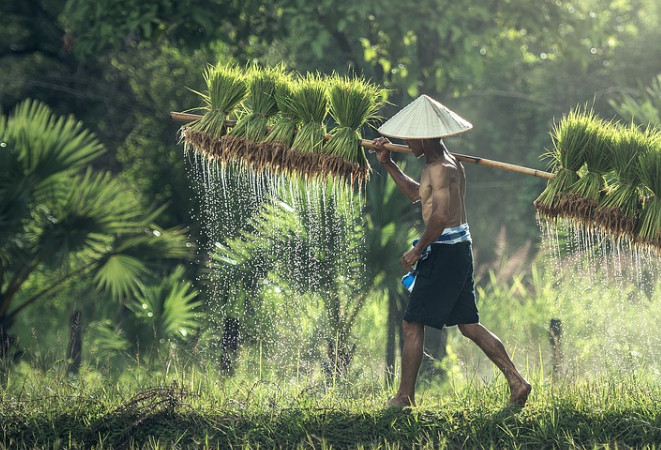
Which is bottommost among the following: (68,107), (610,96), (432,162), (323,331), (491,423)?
(491,423)

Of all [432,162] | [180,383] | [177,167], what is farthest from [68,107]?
[432,162]

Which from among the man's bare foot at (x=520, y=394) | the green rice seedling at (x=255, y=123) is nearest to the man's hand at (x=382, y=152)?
the green rice seedling at (x=255, y=123)

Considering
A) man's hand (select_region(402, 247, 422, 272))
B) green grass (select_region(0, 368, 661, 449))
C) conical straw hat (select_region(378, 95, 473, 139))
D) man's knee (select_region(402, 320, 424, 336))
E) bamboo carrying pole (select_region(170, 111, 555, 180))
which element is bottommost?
green grass (select_region(0, 368, 661, 449))

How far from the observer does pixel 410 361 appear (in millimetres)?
6551

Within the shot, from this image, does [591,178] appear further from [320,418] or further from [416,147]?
[320,418]

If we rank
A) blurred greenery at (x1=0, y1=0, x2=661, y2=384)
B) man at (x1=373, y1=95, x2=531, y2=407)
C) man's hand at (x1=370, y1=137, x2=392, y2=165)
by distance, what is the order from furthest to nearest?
blurred greenery at (x1=0, y1=0, x2=661, y2=384) < man's hand at (x1=370, y1=137, x2=392, y2=165) < man at (x1=373, y1=95, x2=531, y2=407)

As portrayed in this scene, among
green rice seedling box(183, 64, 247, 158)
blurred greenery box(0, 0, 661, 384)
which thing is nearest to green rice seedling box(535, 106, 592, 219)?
blurred greenery box(0, 0, 661, 384)

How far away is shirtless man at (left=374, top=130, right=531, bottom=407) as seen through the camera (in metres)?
6.39

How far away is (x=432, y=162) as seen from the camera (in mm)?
6438

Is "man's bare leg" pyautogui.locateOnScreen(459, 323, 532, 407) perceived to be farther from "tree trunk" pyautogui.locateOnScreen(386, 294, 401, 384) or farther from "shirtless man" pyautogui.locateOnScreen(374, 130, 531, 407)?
"tree trunk" pyautogui.locateOnScreen(386, 294, 401, 384)

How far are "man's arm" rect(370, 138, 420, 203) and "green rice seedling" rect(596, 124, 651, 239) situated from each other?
116 cm

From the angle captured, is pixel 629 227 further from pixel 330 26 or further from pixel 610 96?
pixel 610 96

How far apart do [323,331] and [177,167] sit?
5169 millimetres

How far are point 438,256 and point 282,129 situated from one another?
52.7 inches
